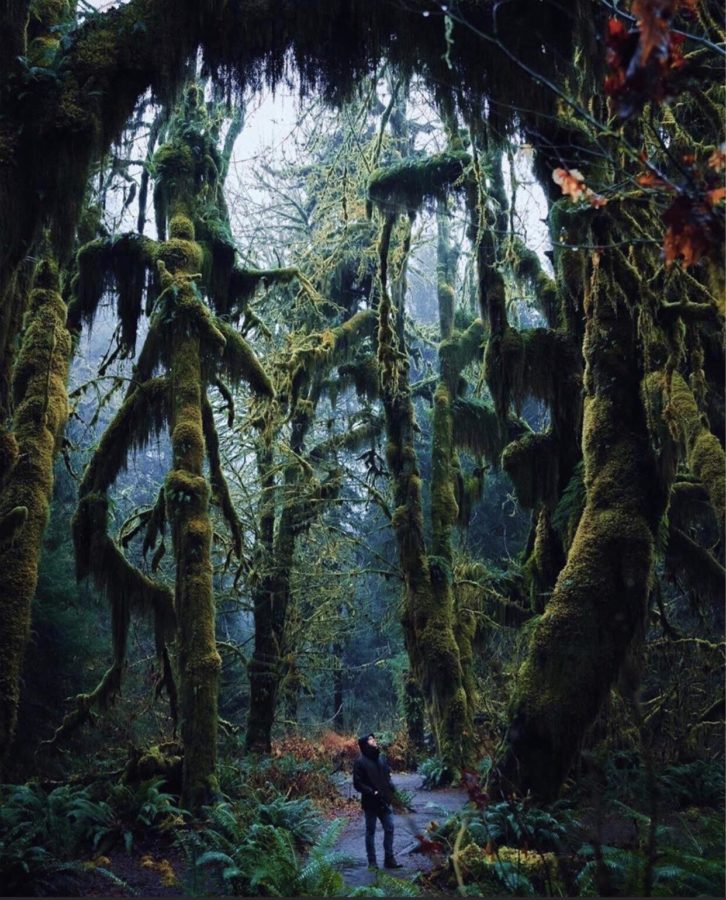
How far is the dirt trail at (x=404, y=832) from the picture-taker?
8.34 meters

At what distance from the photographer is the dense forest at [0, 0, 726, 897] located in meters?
6.77

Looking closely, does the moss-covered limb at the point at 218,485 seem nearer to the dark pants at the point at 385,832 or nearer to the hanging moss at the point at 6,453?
the hanging moss at the point at 6,453

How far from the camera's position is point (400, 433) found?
15.5 meters

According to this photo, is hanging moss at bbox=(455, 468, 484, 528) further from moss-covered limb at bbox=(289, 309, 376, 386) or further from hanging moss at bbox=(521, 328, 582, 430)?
hanging moss at bbox=(521, 328, 582, 430)

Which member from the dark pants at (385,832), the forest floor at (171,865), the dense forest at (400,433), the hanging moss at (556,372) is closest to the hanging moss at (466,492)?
the dense forest at (400,433)

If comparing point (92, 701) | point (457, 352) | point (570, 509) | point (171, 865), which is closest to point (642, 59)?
point (570, 509)

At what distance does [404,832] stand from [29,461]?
7477 millimetres

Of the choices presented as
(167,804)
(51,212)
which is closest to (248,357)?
(51,212)

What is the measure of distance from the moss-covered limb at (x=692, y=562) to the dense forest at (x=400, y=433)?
46 mm

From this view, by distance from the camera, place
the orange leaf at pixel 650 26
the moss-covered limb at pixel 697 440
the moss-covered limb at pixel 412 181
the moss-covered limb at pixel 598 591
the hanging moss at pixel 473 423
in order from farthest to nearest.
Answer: the hanging moss at pixel 473 423 < the moss-covered limb at pixel 412 181 < the moss-covered limb at pixel 598 591 < the moss-covered limb at pixel 697 440 < the orange leaf at pixel 650 26

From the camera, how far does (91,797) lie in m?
9.80

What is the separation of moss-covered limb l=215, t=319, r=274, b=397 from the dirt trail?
20.4 feet

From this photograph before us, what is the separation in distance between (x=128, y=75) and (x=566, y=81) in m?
4.24

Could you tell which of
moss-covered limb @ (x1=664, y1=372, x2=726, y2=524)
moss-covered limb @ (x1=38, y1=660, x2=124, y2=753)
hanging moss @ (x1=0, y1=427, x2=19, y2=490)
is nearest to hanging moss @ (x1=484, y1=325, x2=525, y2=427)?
moss-covered limb @ (x1=664, y1=372, x2=726, y2=524)
